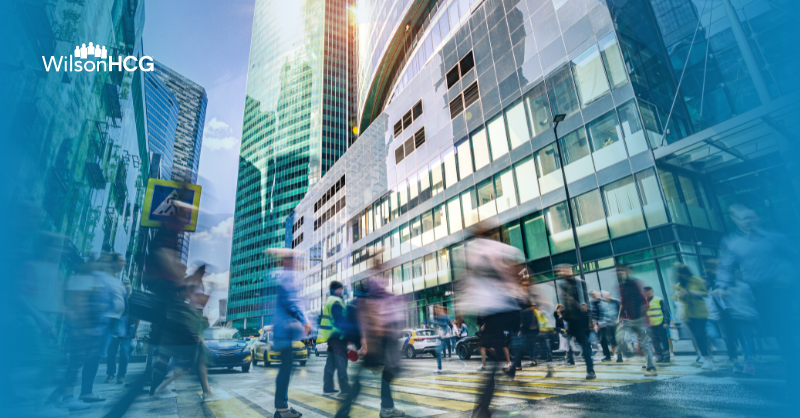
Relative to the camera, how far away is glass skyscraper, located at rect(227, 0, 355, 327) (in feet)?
336

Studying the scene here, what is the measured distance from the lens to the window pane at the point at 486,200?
2189cm

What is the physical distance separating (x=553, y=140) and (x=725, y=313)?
48.0ft

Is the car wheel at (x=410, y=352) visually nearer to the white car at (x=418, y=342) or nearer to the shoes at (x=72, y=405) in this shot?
the white car at (x=418, y=342)

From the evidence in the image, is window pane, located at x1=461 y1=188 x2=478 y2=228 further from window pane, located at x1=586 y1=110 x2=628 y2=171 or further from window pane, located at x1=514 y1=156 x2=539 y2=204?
window pane, located at x1=586 y1=110 x2=628 y2=171

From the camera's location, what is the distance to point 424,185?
28.4 meters

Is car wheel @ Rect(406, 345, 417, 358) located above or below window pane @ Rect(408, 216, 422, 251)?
below

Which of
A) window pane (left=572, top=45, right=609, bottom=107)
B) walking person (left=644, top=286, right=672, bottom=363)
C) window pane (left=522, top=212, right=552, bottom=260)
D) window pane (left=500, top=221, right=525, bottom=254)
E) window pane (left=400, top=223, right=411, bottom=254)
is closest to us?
walking person (left=644, top=286, right=672, bottom=363)

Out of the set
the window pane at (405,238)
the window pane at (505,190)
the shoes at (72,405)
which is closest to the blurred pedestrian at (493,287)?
the shoes at (72,405)

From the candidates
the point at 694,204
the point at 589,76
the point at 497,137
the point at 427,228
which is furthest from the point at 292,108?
the point at 694,204

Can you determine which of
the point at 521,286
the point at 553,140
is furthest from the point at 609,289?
the point at 521,286

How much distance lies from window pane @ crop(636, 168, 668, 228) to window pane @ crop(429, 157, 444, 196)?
13160mm

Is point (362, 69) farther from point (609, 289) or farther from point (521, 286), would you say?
point (521, 286)

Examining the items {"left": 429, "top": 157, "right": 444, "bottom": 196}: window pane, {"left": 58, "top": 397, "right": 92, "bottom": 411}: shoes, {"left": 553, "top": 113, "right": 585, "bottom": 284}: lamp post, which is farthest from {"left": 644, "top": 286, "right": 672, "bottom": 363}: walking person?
{"left": 429, "top": 157, "right": 444, "bottom": 196}: window pane

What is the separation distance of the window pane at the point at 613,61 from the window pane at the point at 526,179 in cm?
511
